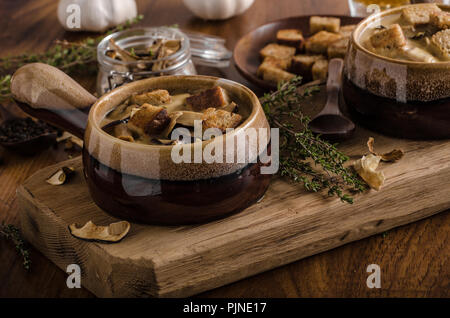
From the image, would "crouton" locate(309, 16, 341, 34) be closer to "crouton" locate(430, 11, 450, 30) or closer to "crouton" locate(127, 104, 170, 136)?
"crouton" locate(430, 11, 450, 30)

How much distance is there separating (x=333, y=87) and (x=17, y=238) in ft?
2.47

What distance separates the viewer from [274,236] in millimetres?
949

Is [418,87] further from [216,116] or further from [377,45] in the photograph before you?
[216,116]

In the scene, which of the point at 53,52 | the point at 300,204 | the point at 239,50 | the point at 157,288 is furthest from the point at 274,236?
the point at 53,52

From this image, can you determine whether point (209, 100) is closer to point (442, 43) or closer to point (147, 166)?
point (147, 166)

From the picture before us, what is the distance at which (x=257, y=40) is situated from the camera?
5.57ft

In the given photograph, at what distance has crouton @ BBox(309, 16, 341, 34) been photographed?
1648 mm

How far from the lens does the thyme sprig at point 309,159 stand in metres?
1.02

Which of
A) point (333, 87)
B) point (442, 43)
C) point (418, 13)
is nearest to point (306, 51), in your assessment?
point (333, 87)

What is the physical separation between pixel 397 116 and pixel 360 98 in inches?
3.3

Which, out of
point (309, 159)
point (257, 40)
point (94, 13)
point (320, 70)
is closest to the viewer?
point (309, 159)

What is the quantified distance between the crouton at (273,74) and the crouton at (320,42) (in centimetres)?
16

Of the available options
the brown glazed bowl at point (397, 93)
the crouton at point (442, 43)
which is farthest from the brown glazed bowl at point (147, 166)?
the crouton at point (442, 43)

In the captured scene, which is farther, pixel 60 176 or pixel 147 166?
pixel 60 176
